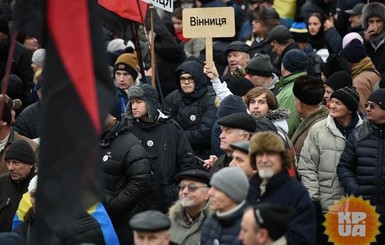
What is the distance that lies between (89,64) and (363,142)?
5105 millimetres

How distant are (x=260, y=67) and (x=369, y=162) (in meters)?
2.81

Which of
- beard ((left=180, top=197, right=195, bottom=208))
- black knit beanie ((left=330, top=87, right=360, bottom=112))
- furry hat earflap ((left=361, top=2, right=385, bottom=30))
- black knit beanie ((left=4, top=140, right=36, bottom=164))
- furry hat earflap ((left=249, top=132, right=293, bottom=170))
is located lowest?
beard ((left=180, top=197, right=195, bottom=208))

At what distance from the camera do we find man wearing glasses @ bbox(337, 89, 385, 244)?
1229 centimetres

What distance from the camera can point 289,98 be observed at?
14.2 meters

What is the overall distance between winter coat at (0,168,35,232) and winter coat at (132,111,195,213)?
142cm

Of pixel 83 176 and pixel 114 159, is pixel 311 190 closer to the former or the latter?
pixel 114 159

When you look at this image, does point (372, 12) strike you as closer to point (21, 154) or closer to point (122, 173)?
point (122, 173)

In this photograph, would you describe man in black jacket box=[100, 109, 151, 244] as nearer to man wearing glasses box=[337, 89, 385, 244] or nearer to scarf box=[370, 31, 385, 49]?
man wearing glasses box=[337, 89, 385, 244]

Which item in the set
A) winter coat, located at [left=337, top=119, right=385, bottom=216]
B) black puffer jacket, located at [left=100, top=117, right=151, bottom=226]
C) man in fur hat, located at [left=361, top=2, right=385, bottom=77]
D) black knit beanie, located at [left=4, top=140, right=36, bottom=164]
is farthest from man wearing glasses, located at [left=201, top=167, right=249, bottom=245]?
man in fur hat, located at [left=361, top=2, right=385, bottom=77]

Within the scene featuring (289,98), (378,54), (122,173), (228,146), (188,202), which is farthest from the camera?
(378,54)

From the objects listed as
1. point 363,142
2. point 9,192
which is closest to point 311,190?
point 363,142

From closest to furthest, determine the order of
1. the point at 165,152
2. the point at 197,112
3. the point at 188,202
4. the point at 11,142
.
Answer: the point at 188,202
the point at 165,152
the point at 11,142
the point at 197,112

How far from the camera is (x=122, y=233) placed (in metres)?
12.4

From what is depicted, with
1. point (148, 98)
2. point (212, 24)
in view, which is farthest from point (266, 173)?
point (212, 24)
